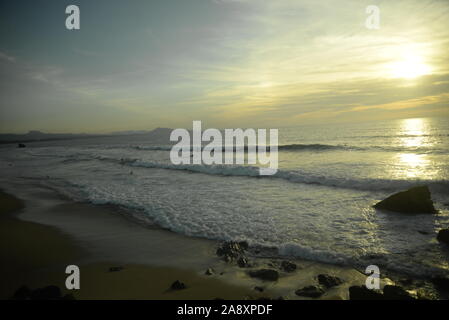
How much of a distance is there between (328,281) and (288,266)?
882 mm

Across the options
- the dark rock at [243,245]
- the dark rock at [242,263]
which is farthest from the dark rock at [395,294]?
the dark rock at [243,245]

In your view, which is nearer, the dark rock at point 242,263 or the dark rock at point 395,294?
the dark rock at point 395,294

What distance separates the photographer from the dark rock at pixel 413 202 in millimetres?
8852

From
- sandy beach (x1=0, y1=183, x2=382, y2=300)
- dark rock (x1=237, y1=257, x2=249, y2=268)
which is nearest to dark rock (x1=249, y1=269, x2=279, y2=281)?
sandy beach (x1=0, y1=183, x2=382, y2=300)

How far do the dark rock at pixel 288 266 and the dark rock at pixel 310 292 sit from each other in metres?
0.76

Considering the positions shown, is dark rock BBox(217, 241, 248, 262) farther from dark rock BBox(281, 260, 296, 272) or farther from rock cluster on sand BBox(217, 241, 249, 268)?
dark rock BBox(281, 260, 296, 272)

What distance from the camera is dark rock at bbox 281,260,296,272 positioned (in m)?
5.39

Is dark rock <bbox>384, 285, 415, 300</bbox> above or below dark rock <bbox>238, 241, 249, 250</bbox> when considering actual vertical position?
above

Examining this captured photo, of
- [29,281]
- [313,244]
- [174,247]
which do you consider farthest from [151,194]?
[313,244]

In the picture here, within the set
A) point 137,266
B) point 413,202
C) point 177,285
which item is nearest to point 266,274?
point 177,285

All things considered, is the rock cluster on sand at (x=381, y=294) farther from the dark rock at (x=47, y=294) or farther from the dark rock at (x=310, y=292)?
the dark rock at (x=47, y=294)

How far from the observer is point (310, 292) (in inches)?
177

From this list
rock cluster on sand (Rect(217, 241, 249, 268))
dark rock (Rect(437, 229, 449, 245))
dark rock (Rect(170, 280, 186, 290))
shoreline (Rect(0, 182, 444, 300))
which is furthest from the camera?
dark rock (Rect(437, 229, 449, 245))

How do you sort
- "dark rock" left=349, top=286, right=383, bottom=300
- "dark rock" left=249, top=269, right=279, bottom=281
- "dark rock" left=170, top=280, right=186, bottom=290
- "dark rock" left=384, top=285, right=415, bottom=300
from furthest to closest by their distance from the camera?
1. "dark rock" left=249, top=269, right=279, bottom=281
2. "dark rock" left=170, top=280, right=186, bottom=290
3. "dark rock" left=349, top=286, right=383, bottom=300
4. "dark rock" left=384, top=285, right=415, bottom=300
